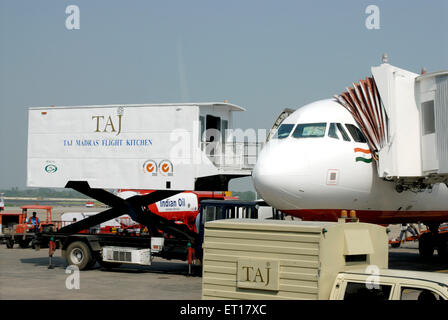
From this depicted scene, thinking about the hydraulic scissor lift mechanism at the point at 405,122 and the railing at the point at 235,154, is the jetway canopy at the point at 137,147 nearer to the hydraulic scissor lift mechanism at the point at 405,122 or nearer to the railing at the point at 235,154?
the railing at the point at 235,154

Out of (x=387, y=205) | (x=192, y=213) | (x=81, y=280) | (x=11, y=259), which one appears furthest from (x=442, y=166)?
(x=192, y=213)

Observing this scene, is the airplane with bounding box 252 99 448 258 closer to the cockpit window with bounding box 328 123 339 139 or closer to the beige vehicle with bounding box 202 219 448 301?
the cockpit window with bounding box 328 123 339 139

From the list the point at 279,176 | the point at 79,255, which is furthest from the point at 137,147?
the point at 279,176

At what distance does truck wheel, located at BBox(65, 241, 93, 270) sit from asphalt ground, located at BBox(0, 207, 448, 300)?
1.29 feet

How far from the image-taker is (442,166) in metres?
17.1

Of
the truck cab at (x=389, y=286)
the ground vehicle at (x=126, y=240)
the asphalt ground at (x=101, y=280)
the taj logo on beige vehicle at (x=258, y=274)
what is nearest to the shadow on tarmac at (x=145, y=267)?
the asphalt ground at (x=101, y=280)

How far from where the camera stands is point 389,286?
8.42m

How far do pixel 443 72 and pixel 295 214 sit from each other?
19.5 feet

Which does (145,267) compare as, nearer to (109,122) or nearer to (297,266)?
(109,122)

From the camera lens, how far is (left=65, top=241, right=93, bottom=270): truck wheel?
23.0 metres

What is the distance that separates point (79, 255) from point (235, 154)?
7.26 metres

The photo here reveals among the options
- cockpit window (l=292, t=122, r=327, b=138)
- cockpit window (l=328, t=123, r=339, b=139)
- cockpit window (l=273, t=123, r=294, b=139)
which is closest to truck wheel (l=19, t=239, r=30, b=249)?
cockpit window (l=273, t=123, r=294, b=139)

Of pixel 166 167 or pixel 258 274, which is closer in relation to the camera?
pixel 258 274
